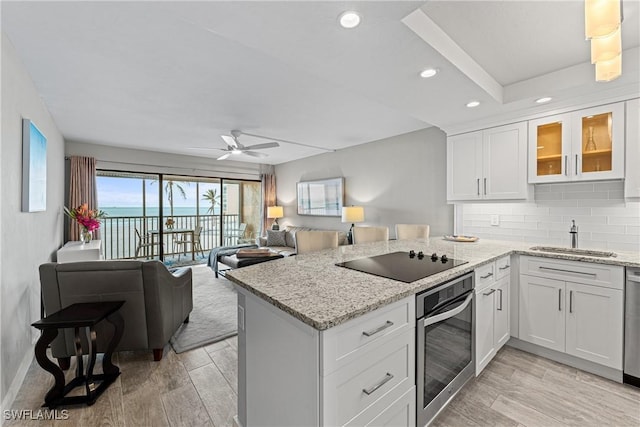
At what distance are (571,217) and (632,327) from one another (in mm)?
1071

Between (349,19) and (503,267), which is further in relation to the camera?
(503,267)

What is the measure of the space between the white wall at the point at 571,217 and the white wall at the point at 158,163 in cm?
546

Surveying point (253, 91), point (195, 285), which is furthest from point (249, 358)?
point (195, 285)

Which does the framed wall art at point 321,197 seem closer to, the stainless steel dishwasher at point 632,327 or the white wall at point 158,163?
the white wall at point 158,163

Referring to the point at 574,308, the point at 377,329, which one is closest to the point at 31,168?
the point at 377,329

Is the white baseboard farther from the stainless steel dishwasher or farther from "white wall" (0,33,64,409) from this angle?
the stainless steel dishwasher

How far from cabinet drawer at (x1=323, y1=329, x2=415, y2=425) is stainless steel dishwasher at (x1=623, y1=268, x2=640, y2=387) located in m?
1.79

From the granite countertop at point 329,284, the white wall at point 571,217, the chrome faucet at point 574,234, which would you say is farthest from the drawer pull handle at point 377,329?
the white wall at point 571,217

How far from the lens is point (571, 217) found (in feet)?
8.53

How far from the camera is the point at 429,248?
8.24 feet

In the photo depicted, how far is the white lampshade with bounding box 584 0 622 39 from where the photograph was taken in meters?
1.09

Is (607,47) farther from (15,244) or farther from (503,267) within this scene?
(15,244)

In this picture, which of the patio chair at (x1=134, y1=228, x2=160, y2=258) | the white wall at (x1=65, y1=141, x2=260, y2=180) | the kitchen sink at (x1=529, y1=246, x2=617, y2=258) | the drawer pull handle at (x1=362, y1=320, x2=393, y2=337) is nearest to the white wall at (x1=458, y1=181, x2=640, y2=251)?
the kitchen sink at (x1=529, y1=246, x2=617, y2=258)

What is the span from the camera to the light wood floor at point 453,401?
164 cm
